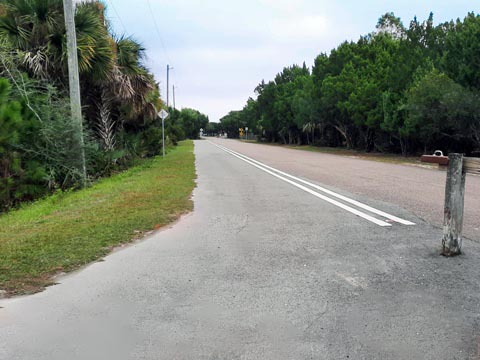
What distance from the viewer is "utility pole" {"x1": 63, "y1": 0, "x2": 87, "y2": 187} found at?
37.1ft

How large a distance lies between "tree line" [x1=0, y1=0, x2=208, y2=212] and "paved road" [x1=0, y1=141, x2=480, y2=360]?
6.57m

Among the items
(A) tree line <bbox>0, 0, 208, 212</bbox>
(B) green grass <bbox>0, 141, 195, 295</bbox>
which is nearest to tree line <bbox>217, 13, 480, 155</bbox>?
(A) tree line <bbox>0, 0, 208, 212</bbox>

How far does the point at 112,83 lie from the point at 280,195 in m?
9.43

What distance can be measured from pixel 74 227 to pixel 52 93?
744cm

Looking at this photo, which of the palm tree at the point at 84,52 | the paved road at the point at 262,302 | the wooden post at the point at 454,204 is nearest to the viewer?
the paved road at the point at 262,302

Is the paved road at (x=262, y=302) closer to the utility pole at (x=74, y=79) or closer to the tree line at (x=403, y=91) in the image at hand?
the utility pole at (x=74, y=79)

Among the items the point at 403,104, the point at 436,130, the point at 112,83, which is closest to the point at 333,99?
the point at 403,104

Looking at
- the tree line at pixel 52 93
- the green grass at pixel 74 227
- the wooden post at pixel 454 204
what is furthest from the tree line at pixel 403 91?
the wooden post at pixel 454 204

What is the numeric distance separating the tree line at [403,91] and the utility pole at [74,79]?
1788cm

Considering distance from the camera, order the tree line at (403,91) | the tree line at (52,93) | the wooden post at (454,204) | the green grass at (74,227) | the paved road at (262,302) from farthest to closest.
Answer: the tree line at (403,91) < the tree line at (52,93) < the wooden post at (454,204) < the green grass at (74,227) < the paved road at (262,302)

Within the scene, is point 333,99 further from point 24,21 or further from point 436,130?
point 24,21

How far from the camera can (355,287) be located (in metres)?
3.83

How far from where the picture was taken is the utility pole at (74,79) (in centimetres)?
1132

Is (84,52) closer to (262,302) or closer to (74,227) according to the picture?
(74,227)
